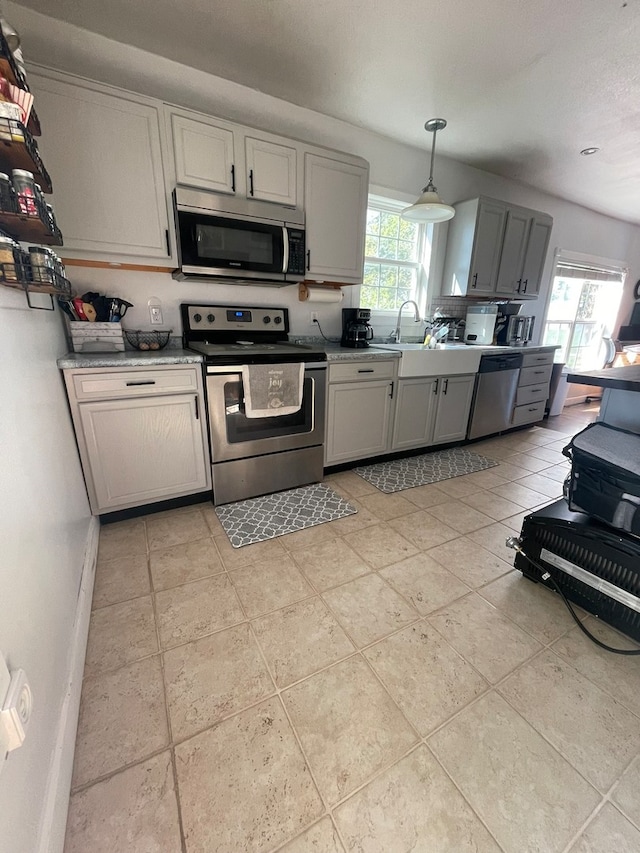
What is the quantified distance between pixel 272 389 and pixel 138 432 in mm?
804

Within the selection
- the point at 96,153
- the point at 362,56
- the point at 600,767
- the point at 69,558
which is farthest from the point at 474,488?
the point at 96,153

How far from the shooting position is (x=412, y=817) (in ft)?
2.88

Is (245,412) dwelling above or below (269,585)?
above

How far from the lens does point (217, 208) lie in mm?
2092

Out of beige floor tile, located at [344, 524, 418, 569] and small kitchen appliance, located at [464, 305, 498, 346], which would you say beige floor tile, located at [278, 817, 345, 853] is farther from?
small kitchen appliance, located at [464, 305, 498, 346]

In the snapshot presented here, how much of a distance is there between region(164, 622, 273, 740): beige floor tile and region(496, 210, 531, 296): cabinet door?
397 cm

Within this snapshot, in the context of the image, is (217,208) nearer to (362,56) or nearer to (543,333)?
(362,56)

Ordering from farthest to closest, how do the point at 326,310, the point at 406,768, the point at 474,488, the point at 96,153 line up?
1. the point at 326,310
2. the point at 474,488
3. the point at 96,153
4. the point at 406,768

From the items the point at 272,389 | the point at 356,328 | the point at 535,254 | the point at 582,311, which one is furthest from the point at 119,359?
the point at 582,311

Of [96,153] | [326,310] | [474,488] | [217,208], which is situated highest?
[96,153]

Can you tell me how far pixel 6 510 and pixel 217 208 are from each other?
199 cm

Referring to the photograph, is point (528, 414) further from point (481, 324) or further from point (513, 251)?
point (513, 251)

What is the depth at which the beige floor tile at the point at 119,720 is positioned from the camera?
38.6 inches

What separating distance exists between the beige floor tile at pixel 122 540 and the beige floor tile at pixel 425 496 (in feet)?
5.57
